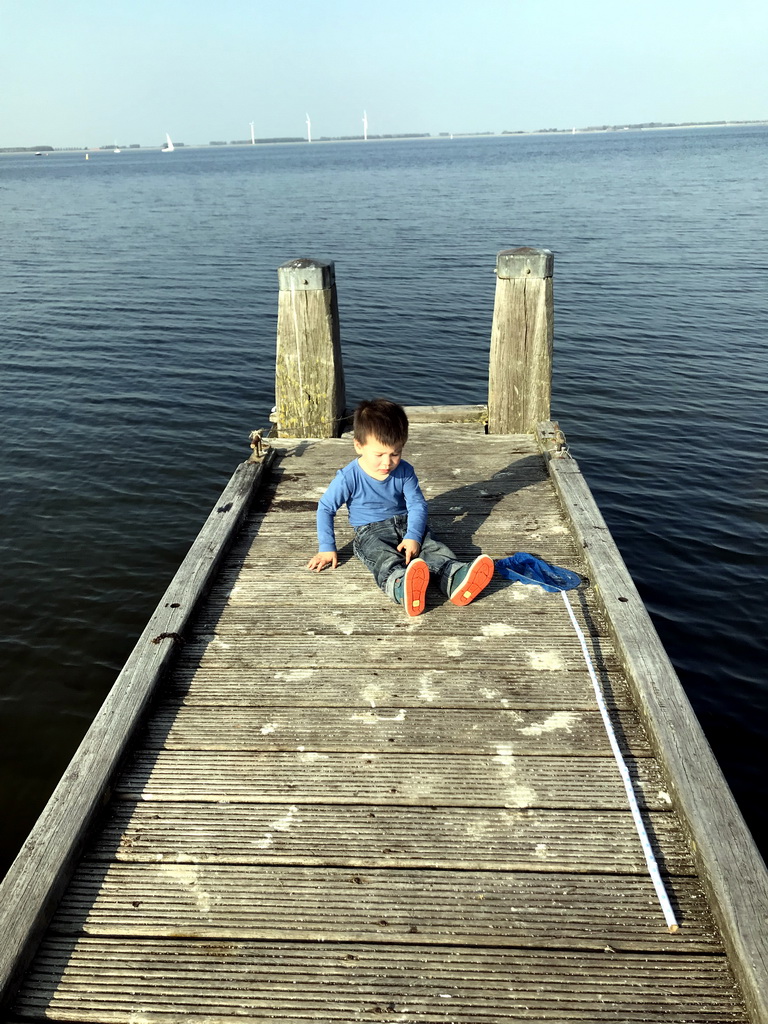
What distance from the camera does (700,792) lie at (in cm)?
289

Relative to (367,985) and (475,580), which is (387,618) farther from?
(367,985)

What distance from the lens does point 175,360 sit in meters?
15.5

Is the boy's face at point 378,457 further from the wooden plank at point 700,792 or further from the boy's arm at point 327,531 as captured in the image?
the wooden plank at point 700,792

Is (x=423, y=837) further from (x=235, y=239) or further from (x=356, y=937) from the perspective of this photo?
(x=235, y=239)

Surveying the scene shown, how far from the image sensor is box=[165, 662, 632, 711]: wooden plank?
358 cm

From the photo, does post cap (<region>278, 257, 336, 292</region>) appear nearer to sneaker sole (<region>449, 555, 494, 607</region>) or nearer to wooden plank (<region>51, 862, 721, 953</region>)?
sneaker sole (<region>449, 555, 494, 607</region>)

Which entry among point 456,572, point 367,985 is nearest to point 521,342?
point 456,572

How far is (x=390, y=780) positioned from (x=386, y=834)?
0.93 feet

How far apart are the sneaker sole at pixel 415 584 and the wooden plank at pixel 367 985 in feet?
6.56

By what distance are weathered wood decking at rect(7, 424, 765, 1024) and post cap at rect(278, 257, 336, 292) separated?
3420 mm

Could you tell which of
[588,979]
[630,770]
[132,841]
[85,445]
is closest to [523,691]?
[630,770]

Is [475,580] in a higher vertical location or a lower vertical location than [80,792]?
higher

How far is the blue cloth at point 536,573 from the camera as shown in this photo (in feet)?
14.8

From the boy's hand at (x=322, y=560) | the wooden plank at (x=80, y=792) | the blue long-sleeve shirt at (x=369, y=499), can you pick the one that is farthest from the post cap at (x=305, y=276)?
the wooden plank at (x=80, y=792)
